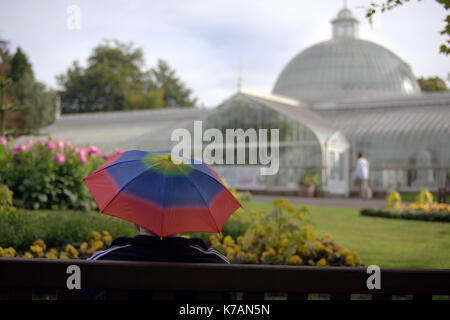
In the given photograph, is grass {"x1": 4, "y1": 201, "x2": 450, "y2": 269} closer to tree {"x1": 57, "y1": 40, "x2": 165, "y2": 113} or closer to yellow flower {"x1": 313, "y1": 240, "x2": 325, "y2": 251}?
yellow flower {"x1": 313, "y1": 240, "x2": 325, "y2": 251}

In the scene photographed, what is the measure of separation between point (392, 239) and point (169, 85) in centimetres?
4278

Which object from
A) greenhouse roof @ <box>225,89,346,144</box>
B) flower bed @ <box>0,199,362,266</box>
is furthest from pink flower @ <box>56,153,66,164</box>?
greenhouse roof @ <box>225,89,346,144</box>

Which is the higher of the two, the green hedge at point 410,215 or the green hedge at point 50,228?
the green hedge at point 50,228

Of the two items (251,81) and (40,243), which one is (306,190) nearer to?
(251,81)

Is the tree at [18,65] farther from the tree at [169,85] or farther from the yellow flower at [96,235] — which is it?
the tree at [169,85]

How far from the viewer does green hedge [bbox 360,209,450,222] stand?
8.99 metres

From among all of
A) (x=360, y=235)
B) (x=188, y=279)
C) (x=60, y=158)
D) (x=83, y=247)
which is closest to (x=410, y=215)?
(x=360, y=235)

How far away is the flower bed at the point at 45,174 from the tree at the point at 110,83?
34176 mm

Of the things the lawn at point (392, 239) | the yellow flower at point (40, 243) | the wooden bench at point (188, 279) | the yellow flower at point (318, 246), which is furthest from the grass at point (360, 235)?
the wooden bench at point (188, 279)

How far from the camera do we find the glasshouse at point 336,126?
75.4ft

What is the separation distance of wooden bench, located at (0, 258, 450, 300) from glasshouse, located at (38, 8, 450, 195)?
58.6 ft

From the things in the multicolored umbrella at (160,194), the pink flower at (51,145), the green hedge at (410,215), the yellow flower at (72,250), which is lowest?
the green hedge at (410,215)

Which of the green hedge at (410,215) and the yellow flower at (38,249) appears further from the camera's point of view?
the green hedge at (410,215)

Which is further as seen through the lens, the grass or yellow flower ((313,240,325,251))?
the grass
